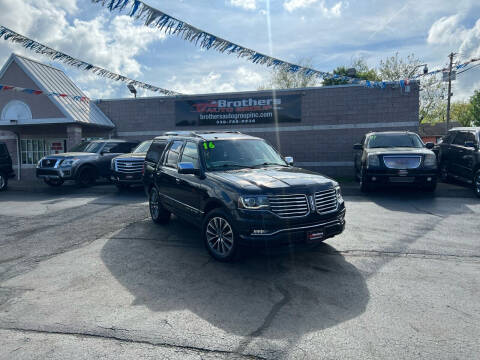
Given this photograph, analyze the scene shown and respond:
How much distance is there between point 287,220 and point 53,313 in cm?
282

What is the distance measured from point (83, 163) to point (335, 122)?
35.8 feet

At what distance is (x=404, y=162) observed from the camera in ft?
32.1

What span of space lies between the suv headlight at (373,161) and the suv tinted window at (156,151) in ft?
19.2

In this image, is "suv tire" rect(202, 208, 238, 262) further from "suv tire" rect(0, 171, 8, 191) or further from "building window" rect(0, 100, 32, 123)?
"building window" rect(0, 100, 32, 123)

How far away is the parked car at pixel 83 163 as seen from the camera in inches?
512

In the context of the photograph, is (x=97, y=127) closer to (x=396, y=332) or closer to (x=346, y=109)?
(x=346, y=109)

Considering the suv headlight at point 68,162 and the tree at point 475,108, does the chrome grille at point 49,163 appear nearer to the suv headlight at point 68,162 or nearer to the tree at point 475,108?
the suv headlight at point 68,162

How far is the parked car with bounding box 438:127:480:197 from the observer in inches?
406

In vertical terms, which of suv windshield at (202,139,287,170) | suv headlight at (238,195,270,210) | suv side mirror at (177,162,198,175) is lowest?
suv headlight at (238,195,270,210)

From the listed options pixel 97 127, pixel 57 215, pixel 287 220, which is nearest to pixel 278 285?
pixel 287 220

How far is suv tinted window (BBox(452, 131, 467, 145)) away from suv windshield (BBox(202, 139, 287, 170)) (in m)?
8.03

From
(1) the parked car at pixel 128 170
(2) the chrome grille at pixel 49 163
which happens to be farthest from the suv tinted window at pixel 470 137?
(2) the chrome grille at pixel 49 163

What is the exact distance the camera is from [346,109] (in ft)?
53.0

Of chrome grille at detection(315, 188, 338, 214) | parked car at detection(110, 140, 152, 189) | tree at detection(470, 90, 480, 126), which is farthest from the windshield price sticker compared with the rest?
tree at detection(470, 90, 480, 126)
